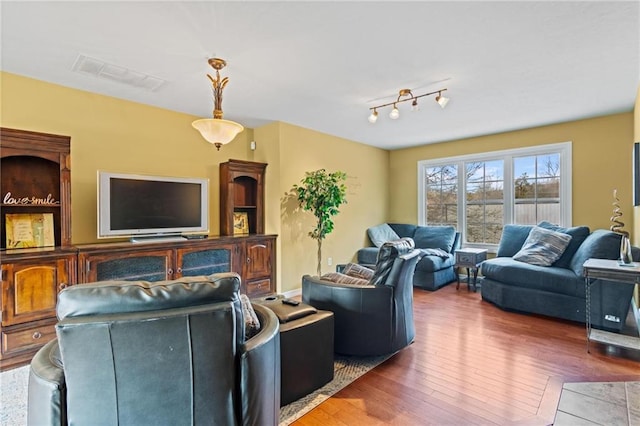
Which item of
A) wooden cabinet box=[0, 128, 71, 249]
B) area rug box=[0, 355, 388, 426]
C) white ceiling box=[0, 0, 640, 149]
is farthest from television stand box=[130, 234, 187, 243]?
white ceiling box=[0, 0, 640, 149]

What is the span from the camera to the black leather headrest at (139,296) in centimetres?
118

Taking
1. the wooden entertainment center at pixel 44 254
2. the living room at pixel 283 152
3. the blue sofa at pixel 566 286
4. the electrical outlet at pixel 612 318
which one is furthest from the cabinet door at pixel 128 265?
the electrical outlet at pixel 612 318

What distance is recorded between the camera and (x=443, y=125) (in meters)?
4.75

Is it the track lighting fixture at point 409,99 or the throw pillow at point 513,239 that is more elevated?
the track lighting fixture at point 409,99

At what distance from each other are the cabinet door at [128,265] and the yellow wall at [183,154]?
63 cm

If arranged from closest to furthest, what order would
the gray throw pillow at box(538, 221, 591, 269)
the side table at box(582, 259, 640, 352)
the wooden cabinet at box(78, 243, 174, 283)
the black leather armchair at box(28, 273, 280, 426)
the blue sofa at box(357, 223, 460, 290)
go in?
1. the black leather armchair at box(28, 273, 280, 426)
2. the side table at box(582, 259, 640, 352)
3. the wooden cabinet at box(78, 243, 174, 283)
4. the gray throw pillow at box(538, 221, 591, 269)
5. the blue sofa at box(357, 223, 460, 290)

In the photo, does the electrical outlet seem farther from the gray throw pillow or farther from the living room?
the living room

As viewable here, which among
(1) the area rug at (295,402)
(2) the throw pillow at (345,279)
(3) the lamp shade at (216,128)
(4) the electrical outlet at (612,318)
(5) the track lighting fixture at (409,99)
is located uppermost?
(5) the track lighting fixture at (409,99)

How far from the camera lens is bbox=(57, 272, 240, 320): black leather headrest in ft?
3.88

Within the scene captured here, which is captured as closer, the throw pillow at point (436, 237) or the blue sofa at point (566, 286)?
the blue sofa at point (566, 286)

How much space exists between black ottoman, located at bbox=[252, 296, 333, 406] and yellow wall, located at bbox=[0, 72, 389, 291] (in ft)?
7.90

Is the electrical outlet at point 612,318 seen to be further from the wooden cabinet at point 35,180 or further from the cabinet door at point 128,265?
the wooden cabinet at point 35,180

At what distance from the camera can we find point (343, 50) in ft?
8.40

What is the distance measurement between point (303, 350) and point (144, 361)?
1110 millimetres
